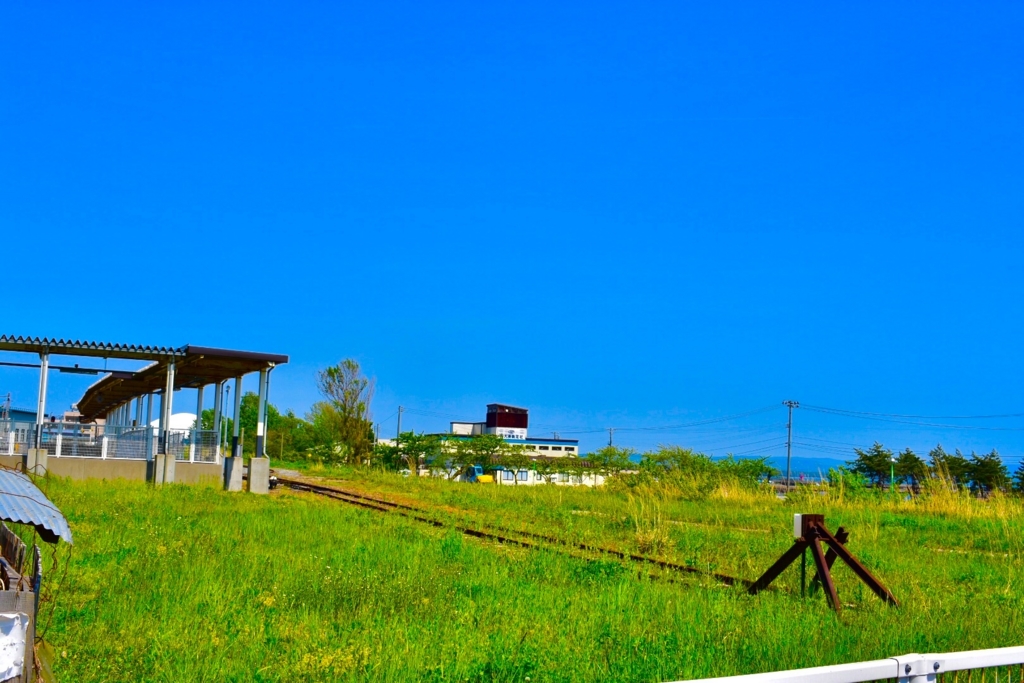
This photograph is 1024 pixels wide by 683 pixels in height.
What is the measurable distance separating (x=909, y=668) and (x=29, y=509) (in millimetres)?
3576

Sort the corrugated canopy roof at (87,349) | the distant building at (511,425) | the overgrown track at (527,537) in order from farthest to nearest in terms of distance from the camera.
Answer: the distant building at (511,425), the corrugated canopy roof at (87,349), the overgrown track at (527,537)

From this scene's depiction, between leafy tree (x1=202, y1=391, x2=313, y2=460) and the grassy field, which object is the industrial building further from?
leafy tree (x1=202, y1=391, x2=313, y2=460)

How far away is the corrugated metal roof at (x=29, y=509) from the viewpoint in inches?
142

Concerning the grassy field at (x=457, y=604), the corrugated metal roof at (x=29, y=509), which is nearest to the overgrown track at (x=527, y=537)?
the grassy field at (x=457, y=604)

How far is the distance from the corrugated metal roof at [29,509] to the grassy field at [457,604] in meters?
2.30

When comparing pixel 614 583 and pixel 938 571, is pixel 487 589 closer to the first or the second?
pixel 614 583

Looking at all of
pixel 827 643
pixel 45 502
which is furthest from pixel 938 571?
pixel 45 502

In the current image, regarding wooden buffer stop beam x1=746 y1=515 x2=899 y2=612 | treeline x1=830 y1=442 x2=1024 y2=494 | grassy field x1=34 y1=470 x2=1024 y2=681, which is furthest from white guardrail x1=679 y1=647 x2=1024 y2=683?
treeline x1=830 y1=442 x2=1024 y2=494

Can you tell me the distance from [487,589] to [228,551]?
3902 mm

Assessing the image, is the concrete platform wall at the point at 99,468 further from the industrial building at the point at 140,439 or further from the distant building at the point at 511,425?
the distant building at the point at 511,425

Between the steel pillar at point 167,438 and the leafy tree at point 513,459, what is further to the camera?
the leafy tree at point 513,459

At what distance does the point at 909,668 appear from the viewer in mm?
3533

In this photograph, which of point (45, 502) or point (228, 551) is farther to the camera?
point (228, 551)

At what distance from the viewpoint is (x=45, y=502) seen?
153 inches
